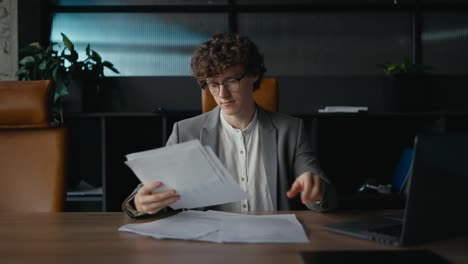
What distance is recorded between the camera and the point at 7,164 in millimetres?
1637

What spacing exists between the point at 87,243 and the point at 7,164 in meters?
0.85

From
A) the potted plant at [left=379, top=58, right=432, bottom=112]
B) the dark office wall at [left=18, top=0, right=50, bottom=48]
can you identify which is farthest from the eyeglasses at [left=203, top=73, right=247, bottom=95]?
the dark office wall at [left=18, top=0, right=50, bottom=48]

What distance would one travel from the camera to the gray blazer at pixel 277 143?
5.16 feet

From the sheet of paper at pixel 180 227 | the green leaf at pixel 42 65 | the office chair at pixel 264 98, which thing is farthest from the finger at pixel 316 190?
the green leaf at pixel 42 65

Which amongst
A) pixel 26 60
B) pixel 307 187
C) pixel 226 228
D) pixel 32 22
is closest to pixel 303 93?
pixel 26 60

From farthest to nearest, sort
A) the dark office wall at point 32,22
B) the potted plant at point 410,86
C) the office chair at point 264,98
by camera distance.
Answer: the dark office wall at point 32,22
the potted plant at point 410,86
the office chair at point 264,98

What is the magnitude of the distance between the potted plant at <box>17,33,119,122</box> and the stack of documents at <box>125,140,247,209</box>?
5.89 ft

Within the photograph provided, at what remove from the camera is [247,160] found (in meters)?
1.64

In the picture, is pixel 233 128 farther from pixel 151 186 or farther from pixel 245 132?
pixel 151 186

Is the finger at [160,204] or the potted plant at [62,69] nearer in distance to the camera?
the finger at [160,204]

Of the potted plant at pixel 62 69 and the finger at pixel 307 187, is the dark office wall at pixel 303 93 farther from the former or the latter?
the finger at pixel 307 187

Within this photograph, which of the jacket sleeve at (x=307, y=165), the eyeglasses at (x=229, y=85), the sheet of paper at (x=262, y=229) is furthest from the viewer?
the eyeglasses at (x=229, y=85)

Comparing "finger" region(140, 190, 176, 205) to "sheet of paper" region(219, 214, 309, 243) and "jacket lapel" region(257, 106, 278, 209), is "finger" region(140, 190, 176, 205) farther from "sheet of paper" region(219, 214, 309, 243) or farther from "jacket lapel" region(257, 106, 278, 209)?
"jacket lapel" region(257, 106, 278, 209)

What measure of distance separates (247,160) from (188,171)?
25.0 inches
